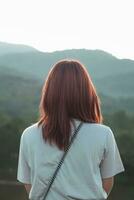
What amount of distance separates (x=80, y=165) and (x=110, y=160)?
12 cm

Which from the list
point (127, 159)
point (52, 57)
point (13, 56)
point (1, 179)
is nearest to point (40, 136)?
point (1, 179)

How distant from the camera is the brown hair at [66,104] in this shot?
6.80 feet

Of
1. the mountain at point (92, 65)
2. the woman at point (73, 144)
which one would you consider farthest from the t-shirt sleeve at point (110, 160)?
the mountain at point (92, 65)

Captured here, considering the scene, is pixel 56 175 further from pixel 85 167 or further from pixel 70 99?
pixel 70 99

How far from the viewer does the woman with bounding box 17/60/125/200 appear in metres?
2.05

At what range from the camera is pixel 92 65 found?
94.5 meters

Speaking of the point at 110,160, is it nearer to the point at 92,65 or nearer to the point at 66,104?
the point at 66,104

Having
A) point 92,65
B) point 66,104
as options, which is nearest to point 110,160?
point 66,104

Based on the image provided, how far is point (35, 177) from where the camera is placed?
210cm

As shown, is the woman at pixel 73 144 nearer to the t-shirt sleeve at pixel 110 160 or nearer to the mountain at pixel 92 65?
the t-shirt sleeve at pixel 110 160

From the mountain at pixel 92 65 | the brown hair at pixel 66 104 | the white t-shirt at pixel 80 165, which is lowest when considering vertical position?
the mountain at pixel 92 65

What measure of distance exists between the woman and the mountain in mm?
74949

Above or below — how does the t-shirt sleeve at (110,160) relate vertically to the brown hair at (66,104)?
below

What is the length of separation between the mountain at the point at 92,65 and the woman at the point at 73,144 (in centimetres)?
7495
